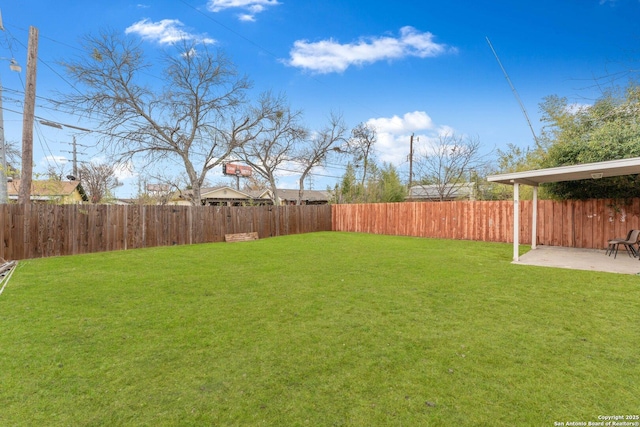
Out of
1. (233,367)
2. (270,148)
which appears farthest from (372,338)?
(270,148)

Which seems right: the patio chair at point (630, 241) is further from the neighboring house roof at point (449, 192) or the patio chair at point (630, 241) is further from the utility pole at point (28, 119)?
the utility pole at point (28, 119)

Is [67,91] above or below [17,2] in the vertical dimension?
below

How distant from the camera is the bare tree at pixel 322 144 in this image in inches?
782

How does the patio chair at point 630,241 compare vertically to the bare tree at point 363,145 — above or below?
below

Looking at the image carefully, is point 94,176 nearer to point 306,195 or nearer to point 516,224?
point 306,195

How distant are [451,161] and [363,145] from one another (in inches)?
256

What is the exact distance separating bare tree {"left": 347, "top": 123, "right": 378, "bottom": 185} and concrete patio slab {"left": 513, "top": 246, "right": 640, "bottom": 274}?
15.1m

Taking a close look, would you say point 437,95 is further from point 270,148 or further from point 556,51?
point 270,148

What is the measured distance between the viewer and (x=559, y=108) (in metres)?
9.86

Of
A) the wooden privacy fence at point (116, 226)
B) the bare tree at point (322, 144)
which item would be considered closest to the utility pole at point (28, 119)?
the wooden privacy fence at point (116, 226)

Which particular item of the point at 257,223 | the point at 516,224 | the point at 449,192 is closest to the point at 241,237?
the point at 257,223

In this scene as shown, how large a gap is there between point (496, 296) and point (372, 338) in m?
2.35

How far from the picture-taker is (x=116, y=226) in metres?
9.12

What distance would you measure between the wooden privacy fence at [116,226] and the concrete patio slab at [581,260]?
9.51 metres
